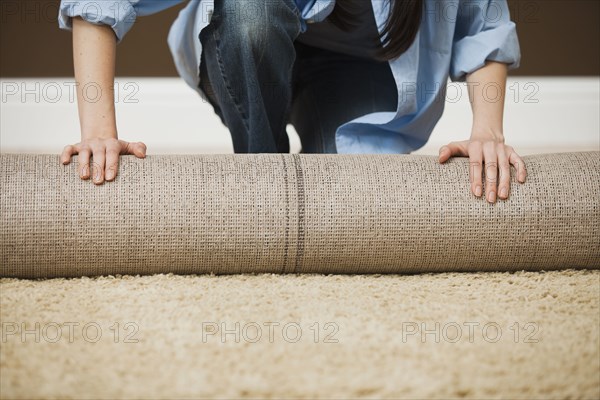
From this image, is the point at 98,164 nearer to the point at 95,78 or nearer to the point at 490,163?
the point at 95,78

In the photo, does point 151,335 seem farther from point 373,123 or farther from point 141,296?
point 373,123

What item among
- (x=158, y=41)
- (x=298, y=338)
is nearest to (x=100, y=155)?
(x=298, y=338)

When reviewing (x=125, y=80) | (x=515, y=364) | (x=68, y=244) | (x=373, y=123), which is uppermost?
(x=125, y=80)

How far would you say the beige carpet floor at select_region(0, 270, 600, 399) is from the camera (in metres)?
0.41

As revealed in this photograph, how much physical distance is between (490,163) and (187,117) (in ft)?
5.21

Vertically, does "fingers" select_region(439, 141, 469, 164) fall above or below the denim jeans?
below

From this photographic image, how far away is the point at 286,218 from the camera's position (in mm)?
670

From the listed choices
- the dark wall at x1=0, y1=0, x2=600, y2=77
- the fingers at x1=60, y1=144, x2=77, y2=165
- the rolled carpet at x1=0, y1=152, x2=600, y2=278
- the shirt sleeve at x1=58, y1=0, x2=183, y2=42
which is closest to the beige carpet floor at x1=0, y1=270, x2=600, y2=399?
the rolled carpet at x1=0, y1=152, x2=600, y2=278

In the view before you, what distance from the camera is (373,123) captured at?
0.97 meters

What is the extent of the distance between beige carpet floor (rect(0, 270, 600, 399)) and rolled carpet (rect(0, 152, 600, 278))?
28 millimetres

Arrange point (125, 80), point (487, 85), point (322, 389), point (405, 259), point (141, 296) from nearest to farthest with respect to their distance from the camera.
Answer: point (322, 389) → point (141, 296) → point (405, 259) → point (487, 85) → point (125, 80)

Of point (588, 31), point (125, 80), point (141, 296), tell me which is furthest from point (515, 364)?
point (588, 31)

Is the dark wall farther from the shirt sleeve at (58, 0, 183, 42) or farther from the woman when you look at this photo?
the shirt sleeve at (58, 0, 183, 42)

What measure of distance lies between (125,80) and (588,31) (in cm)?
161
